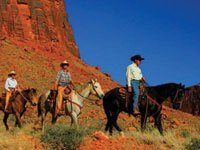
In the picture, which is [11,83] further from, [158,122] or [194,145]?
[194,145]

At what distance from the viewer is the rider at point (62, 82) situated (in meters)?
19.2

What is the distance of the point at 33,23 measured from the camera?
66.6 meters

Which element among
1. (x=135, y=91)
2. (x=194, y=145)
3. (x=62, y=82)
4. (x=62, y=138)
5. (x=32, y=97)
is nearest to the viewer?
(x=194, y=145)

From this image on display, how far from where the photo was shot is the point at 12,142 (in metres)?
14.1

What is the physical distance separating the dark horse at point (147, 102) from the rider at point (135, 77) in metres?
0.30

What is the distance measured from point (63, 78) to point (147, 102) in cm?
326

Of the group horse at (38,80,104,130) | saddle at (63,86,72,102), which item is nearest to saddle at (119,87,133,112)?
horse at (38,80,104,130)

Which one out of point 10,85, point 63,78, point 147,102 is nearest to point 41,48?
point 10,85

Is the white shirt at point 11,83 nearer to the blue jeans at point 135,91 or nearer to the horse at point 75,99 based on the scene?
the horse at point 75,99

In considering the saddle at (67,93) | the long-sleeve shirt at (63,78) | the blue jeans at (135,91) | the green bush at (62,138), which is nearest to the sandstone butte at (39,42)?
the saddle at (67,93)

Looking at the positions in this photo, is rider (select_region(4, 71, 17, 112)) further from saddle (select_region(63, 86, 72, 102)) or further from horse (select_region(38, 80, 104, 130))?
saddle (select_region(63, 86, 72, 102))

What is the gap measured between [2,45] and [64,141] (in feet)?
148

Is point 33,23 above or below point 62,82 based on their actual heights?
above

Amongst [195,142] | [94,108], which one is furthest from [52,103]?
[94,108]
